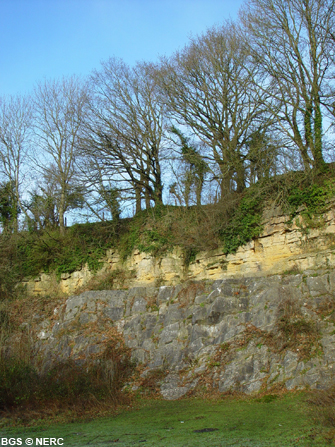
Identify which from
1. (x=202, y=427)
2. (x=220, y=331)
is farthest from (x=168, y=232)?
(x=202, y=427)

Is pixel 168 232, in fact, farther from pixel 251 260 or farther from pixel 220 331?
pixel 220 331

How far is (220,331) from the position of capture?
13461mm

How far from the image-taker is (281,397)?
10641 mm

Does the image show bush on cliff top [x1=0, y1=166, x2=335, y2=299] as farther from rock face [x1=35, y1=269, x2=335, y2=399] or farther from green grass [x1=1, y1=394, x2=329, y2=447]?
green grass [x1=1, y1=394, x2=329, y2=447]

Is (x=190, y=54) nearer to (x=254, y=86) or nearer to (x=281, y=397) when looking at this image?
(x=254, y=86)

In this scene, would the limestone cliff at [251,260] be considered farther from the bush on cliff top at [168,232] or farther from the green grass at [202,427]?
the green grass at [202,427]

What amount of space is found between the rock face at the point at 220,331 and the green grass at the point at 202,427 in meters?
1.01

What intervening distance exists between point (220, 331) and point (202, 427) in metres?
4.80

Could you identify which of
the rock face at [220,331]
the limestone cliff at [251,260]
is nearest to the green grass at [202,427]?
the rock face at [220,331]

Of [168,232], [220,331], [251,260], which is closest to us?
[220,331]

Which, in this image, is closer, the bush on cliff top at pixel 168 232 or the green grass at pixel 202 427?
the green grass at pixel 202 427

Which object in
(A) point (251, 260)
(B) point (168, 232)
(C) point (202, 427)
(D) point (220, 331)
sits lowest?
(C) point (202, 427)

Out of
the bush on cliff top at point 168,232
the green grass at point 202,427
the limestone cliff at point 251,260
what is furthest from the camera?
the bush on cliff top at point 168,232

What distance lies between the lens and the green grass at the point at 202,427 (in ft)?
25.3
